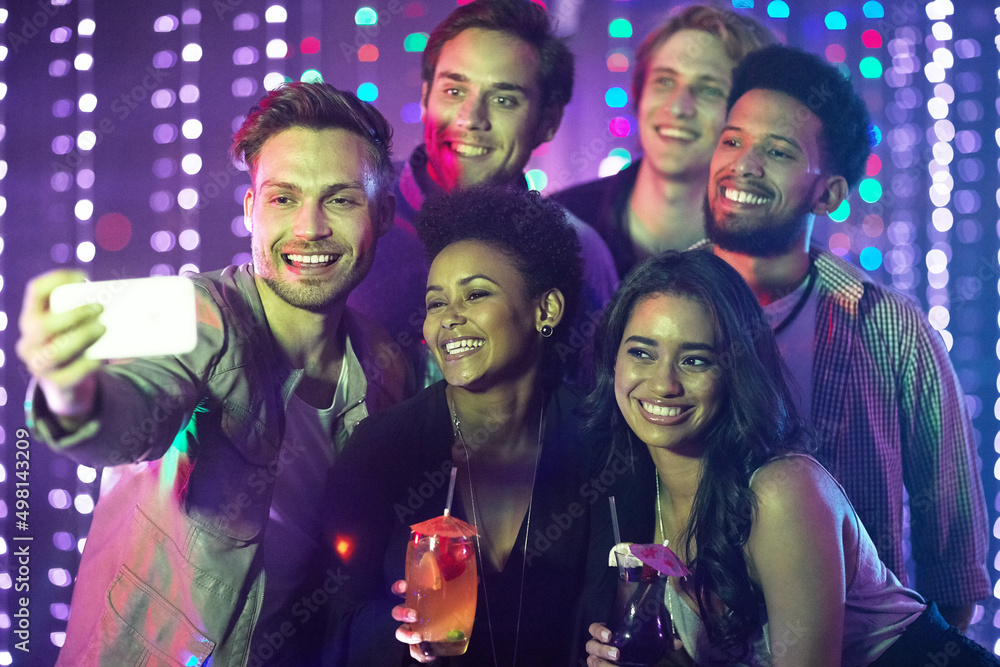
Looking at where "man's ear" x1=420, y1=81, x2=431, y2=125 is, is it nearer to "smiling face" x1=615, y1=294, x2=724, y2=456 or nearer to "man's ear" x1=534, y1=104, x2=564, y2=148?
"man's ear" x1=534, y1=104, x2=564, y2=148

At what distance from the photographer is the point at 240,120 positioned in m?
2.98

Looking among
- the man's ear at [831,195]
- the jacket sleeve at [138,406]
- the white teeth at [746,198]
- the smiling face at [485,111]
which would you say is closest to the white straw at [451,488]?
the jacket sleeve at [138,406]

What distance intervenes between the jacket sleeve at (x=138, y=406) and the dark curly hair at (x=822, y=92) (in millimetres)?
1966

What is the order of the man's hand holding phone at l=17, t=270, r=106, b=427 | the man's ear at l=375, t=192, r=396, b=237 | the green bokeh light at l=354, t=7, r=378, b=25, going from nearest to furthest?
1. the man's hand holding phone at l=17, t=270, r=106, b=427
2. the man's ear at l=375, t=192, r=396, b=237
3. the green bokeh light at l=354, t=7, r=378, b=25

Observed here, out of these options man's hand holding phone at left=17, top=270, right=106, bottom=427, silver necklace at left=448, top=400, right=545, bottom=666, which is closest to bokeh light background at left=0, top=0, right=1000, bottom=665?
silver necklace at left=448, top=400, right=545, bottom=666

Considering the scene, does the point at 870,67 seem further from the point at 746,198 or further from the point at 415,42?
the point at 415,42

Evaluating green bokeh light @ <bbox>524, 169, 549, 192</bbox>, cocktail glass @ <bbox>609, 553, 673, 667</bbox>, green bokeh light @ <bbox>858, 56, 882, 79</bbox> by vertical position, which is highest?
green bokeh light @ <bbox>858, 56, 882, 79</bbox>

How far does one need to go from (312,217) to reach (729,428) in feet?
4.96

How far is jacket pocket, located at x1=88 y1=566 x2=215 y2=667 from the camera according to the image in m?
2.55

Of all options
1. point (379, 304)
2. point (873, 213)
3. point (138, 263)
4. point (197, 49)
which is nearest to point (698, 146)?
point (873, 213)

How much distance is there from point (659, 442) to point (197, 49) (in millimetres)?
2301

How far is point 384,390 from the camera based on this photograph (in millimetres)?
2783

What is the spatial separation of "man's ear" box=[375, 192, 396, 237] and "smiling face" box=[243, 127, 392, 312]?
0.05 m

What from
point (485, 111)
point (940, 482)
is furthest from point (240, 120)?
point (940, 482)
